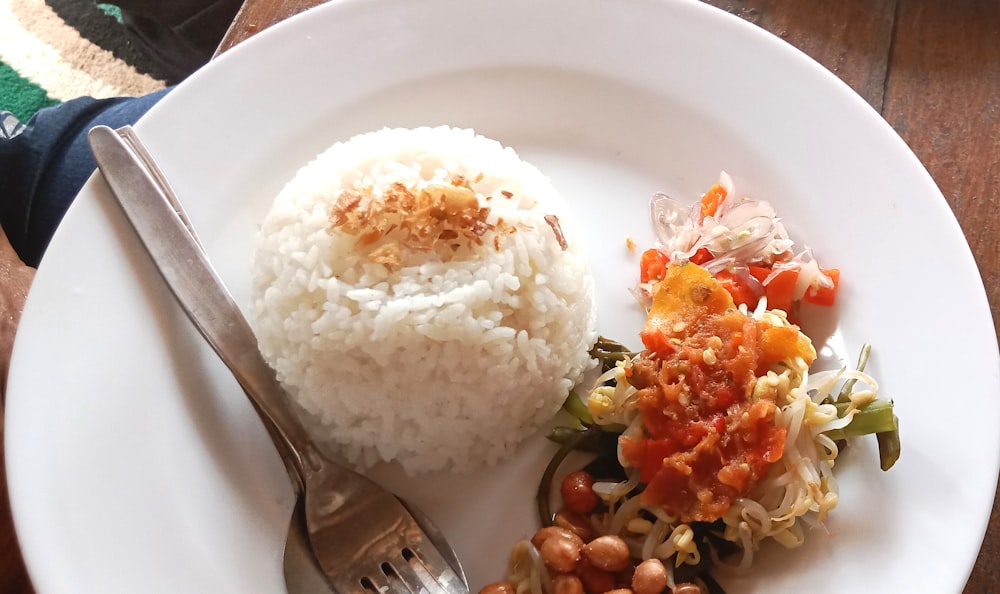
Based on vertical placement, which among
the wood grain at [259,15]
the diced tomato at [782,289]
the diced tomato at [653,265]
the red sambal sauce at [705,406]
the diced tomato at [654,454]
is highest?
the wood grain at [259,15]

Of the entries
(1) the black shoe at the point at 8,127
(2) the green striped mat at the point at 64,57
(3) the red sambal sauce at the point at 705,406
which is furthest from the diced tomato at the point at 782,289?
(2) the green striped mat at the point at 64,57

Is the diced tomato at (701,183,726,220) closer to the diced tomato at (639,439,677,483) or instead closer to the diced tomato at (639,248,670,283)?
the diced tomato at (639,248,670,283)

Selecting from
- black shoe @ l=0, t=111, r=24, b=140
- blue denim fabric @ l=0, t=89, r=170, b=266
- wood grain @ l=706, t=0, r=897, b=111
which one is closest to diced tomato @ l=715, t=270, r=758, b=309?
wood grain @ l=706, t=0, r=897, b=111

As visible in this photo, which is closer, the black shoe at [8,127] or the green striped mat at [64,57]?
the black shoe at [8,127]

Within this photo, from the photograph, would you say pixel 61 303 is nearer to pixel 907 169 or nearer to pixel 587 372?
pixel 587 372

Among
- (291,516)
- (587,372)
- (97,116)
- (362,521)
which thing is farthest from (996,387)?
(97,116)

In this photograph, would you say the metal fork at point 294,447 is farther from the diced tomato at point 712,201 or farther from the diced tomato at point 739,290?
the diced tomato at point 712,201

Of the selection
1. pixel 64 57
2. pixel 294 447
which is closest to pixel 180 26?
pixel 64 57
